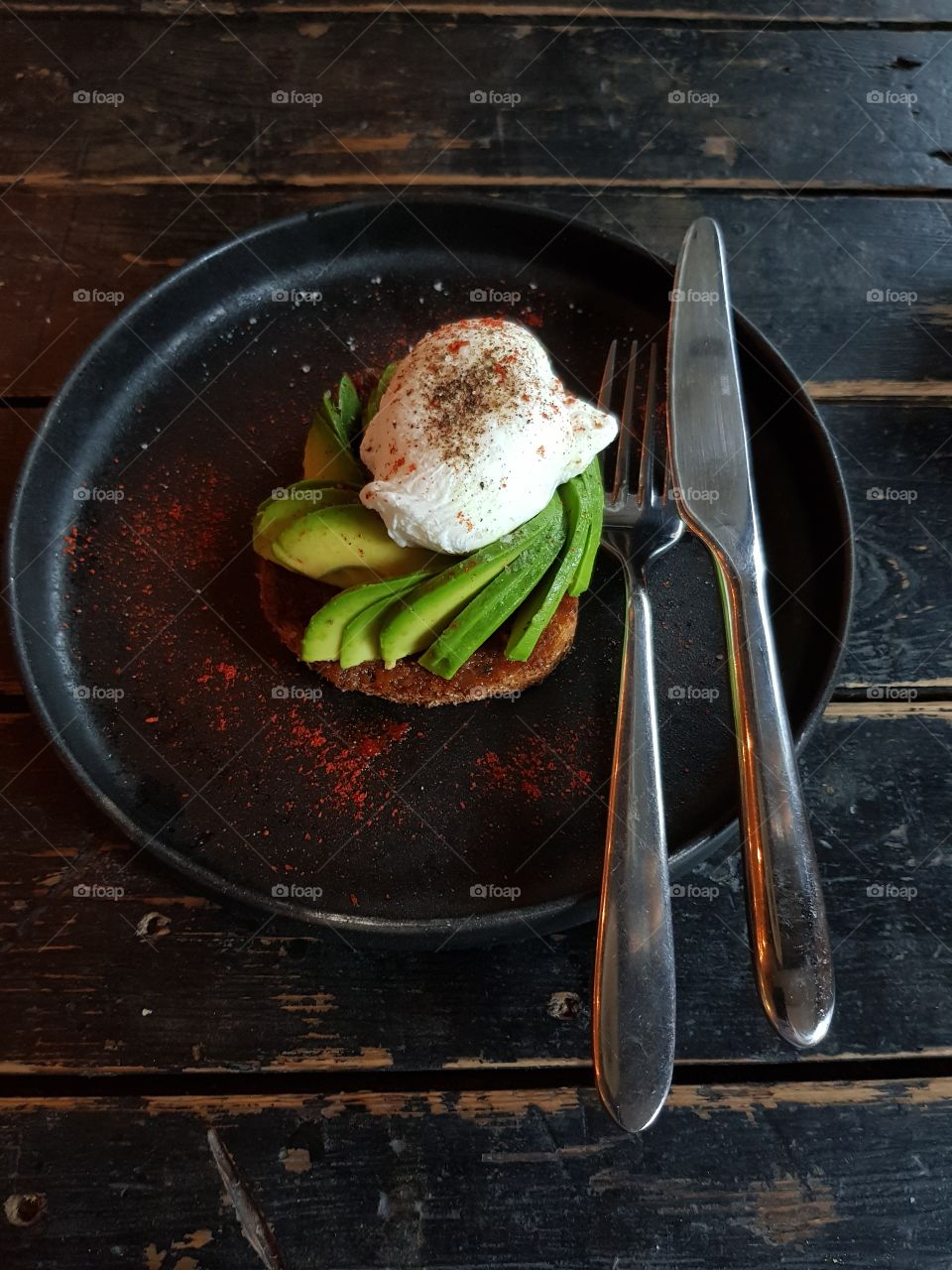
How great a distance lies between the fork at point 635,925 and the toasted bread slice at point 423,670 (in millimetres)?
123

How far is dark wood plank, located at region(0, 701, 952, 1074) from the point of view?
1.29 m

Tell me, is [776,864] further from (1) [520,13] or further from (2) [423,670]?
(1) [520,13]

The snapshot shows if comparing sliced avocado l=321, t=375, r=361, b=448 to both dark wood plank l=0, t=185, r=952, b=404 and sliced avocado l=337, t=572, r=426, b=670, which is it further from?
dark wood plank l=0, t=185, r=952, b=404

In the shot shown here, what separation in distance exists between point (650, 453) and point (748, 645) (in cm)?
41

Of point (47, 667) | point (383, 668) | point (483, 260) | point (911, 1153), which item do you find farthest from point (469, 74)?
point (911, 1153)

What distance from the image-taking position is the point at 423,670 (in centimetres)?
141

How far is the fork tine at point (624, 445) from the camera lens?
151 centimetres

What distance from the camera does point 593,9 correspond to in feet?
6.68

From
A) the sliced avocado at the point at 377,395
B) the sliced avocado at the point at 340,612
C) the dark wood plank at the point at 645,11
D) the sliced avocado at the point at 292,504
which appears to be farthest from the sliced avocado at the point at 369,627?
the dark wood plank at the point at 645,11

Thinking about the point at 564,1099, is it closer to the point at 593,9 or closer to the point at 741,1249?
the point at 741,1249

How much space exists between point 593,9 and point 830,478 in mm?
1338

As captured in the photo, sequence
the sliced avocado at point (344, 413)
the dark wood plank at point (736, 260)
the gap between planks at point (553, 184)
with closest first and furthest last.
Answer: the sliced avocado at point (344, 413) → the dark wood plank at point (736, 260) → the gap between planks at point (553, 184)

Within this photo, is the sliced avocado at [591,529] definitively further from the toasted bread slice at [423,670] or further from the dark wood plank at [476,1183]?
the dark wood plank at [476,1183]

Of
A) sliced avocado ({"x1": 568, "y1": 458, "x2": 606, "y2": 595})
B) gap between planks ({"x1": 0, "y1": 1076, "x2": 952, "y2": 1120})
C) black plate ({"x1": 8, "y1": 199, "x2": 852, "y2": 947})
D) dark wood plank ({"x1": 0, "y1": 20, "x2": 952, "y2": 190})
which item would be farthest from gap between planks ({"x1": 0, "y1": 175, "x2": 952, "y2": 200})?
gap between planks ({"x1": 0, "y1": 1076, "x2": 952, "y2": 1120})
